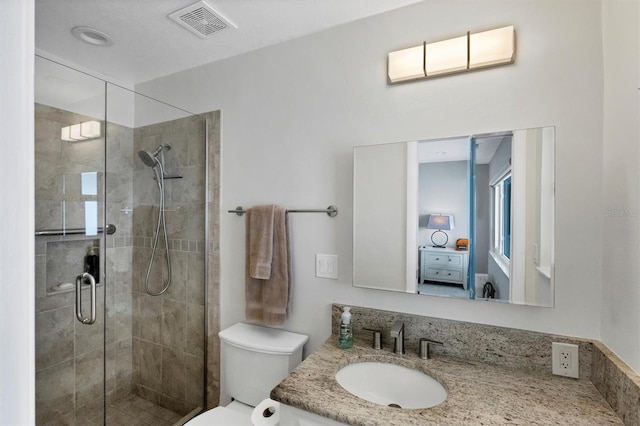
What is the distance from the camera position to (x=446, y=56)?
134cm

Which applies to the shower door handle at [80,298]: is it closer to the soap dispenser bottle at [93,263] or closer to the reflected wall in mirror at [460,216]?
the soap dispenser bottle at [93,263]

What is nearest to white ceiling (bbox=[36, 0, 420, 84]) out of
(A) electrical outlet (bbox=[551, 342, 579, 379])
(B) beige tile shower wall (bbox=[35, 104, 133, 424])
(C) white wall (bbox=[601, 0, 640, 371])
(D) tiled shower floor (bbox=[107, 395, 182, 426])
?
(B) beige tile shower wall (bbox=[35, 104, 133, 424])

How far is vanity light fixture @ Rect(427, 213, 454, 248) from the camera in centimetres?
134

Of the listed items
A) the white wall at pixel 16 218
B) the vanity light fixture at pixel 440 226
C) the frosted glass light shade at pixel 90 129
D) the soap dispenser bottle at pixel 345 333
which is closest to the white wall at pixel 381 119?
the soap dispenser bottle at pixel 345 333

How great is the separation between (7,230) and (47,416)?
2.02 meters

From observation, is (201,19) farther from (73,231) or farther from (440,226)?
(440,226)

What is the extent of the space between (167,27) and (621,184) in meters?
2.08

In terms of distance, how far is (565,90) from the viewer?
119cm

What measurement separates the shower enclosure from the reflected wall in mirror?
1150 mm

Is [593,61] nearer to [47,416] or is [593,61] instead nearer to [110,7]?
[110,7]

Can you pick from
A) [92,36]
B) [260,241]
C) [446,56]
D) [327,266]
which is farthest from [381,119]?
[92,36]

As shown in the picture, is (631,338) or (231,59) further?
(231,59)

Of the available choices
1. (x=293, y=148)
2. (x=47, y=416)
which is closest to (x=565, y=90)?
(x=293, y=148)

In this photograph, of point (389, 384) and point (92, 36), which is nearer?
point (389, 384)
